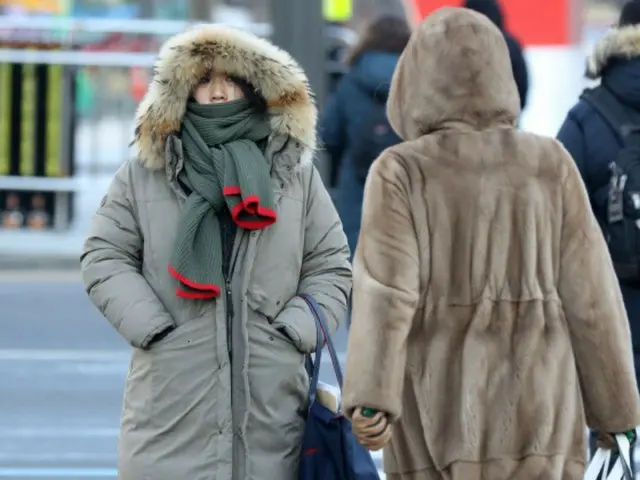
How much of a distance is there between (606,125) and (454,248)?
6.21ft

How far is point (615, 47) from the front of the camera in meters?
5.79

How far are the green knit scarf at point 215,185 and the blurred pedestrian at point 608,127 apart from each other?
1.64 m

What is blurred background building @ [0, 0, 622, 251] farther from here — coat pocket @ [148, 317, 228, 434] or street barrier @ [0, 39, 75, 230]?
coat pocket @ [148, 317, 228, 434]

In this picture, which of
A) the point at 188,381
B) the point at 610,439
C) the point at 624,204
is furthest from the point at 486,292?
the point at 624,204

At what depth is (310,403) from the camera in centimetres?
434

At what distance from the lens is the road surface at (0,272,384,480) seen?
7375 mm

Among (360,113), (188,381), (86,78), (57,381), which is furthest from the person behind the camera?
(86,78)

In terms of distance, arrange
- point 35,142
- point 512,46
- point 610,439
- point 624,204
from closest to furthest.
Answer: point 610,439 < point 624,204 < point 512,46 < point 35,142

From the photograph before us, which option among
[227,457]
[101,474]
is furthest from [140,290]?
[101,474]

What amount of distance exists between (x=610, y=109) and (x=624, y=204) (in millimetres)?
357

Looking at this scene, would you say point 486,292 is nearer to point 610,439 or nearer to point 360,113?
point 610,439

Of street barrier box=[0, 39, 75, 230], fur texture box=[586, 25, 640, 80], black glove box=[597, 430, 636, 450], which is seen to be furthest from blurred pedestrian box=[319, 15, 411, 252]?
street barrier box=[0, 39, 75, 230]

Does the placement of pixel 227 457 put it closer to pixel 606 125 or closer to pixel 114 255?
pixel 114 255

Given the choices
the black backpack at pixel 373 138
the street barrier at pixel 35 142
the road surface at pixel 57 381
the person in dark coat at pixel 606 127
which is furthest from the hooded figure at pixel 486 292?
the street barrier at pixel 35 142
